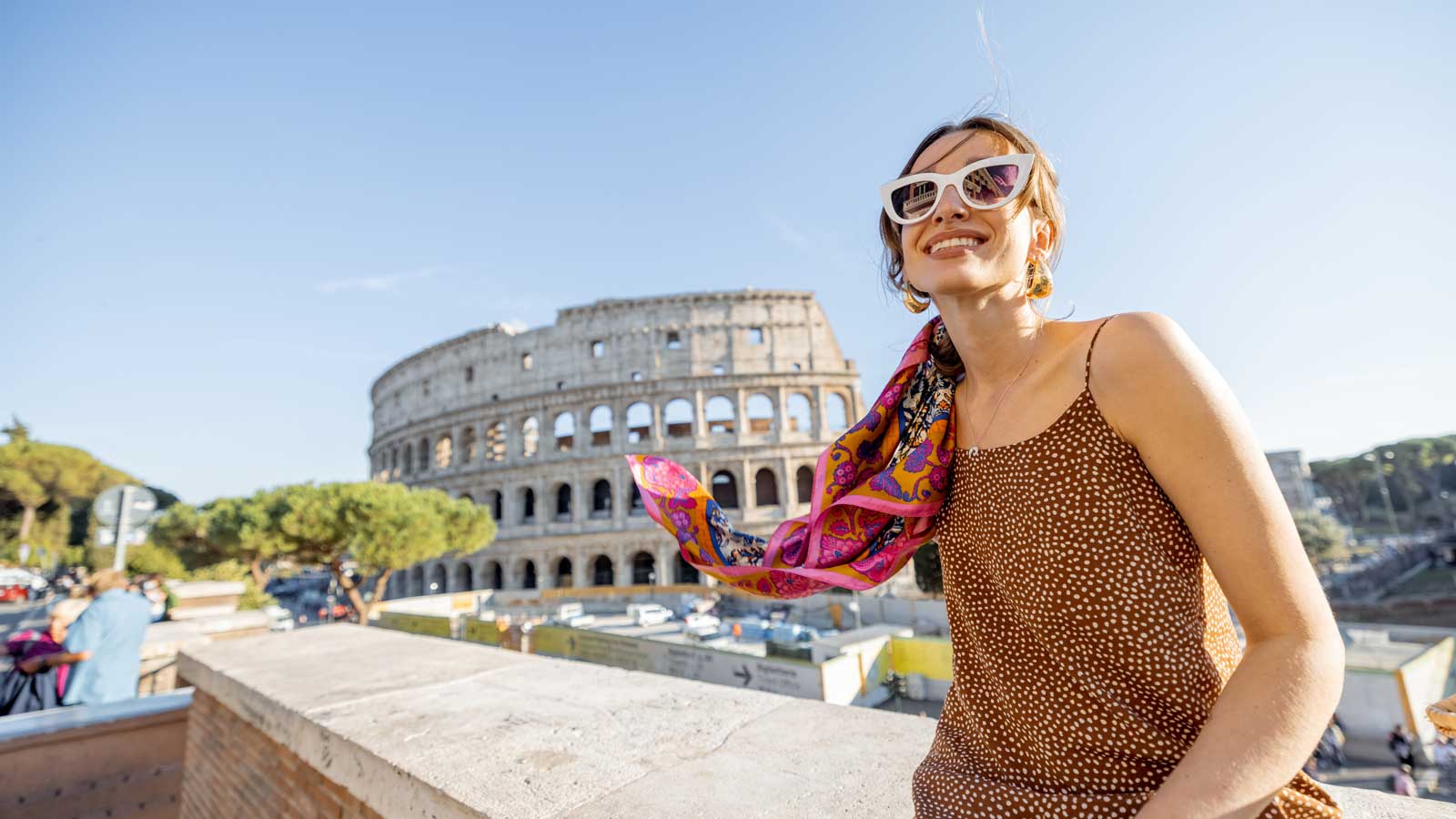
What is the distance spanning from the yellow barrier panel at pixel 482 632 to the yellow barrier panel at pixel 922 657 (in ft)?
32.3

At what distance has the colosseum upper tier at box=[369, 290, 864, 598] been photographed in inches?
1097

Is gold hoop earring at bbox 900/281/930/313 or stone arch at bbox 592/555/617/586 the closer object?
gold hoop earring at bbox 900/281/930/313

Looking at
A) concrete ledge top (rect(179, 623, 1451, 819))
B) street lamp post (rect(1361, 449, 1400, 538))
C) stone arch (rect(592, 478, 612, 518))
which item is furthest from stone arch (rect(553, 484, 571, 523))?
street lamp post (rect(1361, 449, 1400, 538))

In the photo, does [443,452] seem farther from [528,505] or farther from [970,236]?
[970,236]

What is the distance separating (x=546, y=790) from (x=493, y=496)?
3095 centimetres

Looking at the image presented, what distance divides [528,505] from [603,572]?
18.7 ft

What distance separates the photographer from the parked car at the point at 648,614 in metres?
21.3

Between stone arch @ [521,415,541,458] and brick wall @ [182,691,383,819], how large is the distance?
88.0 ft

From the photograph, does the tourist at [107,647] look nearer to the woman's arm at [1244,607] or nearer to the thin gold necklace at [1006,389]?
the thin gold necklace at [1006,389]

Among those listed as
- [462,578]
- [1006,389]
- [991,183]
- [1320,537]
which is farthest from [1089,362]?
[1320,537]

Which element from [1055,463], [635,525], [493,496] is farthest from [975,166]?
[493,496]

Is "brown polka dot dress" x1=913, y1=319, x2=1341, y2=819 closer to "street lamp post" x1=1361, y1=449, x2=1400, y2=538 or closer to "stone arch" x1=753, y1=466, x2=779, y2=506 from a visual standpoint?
"stone arch" x1=753, y1=466, x2=779, y2=506

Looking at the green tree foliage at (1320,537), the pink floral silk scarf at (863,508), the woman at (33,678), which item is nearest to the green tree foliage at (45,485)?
the woman at (33,678)

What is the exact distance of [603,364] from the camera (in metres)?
29.9
